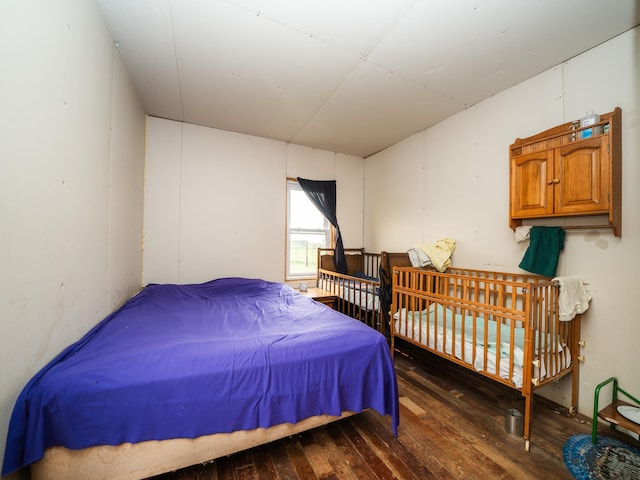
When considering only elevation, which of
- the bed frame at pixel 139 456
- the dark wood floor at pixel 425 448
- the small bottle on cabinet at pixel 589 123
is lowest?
the dark wood floor at pixel 425 448

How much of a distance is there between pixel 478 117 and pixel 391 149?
130cm

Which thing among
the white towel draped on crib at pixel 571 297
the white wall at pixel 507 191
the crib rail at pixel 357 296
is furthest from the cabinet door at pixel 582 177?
the crib rail at pixel 357 296

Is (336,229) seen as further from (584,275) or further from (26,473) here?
(26,473)

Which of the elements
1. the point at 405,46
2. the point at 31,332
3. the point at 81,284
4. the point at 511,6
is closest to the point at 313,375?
the point at 31,332

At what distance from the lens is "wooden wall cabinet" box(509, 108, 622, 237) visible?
1658 millimetres

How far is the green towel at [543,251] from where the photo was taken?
1962 mm

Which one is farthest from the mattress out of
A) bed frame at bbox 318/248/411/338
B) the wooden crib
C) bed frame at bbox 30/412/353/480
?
bed frame at bbox 30/412/353/480

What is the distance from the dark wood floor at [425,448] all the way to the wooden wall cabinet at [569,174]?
1.42m

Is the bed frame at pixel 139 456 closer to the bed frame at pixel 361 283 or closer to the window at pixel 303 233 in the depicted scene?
the bed frame at pixel 361 283

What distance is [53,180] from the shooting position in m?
1.15

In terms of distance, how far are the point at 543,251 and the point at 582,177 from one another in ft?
1.92

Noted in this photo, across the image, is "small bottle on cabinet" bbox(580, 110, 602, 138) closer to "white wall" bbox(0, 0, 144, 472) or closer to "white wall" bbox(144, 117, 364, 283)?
"white wall" bbox(144, 117, 364, 283)

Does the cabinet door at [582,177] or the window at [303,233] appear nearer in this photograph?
the cabinet door at [582,177]

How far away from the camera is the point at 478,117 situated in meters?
2.59
